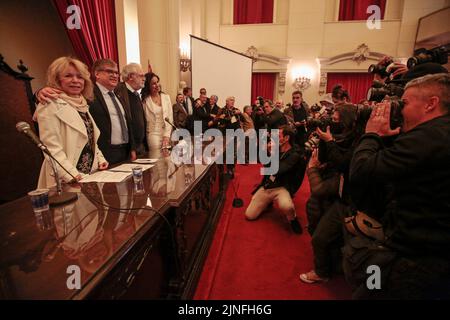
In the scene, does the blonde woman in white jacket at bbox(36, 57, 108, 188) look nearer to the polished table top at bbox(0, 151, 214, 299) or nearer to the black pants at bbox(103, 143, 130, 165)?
the polished table top at bbox(0, 151, 214, 299)

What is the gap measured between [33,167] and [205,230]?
7.18 feet

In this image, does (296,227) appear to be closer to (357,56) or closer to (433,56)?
(433,56)

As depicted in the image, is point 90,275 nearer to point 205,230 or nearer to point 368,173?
point 368,173

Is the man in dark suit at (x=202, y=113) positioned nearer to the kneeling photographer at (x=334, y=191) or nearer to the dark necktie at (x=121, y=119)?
the dark necktie at (x=121, y=119)

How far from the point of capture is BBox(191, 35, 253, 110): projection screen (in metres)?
5.09

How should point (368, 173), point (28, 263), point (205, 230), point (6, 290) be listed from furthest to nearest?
point (205, 230) → point (368, 173) → point (28, 263) → point (6, 290)

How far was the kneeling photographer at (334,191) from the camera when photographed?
5.80ft

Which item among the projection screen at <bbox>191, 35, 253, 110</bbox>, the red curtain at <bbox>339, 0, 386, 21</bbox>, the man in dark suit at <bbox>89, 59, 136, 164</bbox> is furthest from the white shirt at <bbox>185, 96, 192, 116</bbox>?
the red curtain at <bbox>339, 0, 386, 21</bbox>

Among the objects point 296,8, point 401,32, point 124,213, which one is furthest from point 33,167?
point 401,32

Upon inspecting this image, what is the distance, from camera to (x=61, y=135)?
156 cm

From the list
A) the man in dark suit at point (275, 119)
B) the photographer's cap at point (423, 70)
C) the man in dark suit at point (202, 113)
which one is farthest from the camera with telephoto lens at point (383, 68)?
the man in dark suit at point (202, 113)

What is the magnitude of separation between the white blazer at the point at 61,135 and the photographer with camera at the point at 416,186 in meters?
1.63

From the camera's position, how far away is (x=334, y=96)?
3.40 metres
